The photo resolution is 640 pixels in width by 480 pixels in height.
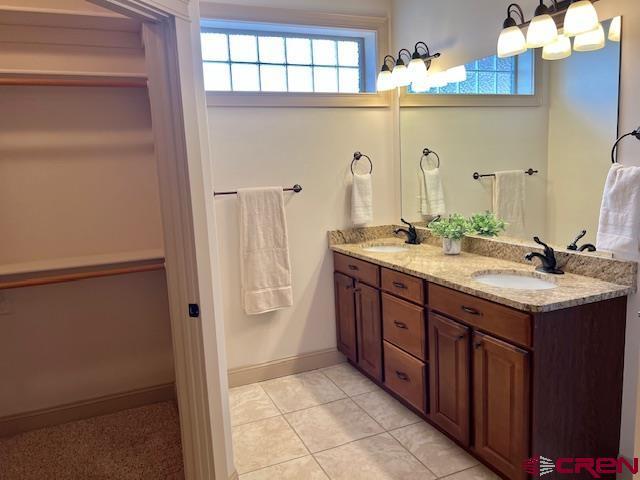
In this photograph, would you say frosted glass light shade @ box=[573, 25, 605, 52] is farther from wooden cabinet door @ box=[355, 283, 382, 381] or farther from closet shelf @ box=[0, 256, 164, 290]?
closet shelf @ box=[0, 256, 164, 290]

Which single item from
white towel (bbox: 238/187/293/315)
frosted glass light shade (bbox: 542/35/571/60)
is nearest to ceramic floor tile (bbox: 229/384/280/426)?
white towel (bbox: 238/187/293/315)

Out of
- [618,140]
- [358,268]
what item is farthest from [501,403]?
[358,268]

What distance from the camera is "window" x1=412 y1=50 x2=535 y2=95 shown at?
2391 millimetres

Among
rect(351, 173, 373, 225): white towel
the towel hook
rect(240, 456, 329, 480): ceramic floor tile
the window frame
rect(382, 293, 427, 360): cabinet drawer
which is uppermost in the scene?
the window frame

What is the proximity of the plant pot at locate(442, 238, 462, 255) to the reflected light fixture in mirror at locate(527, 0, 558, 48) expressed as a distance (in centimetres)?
110

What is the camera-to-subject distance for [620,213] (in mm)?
1853

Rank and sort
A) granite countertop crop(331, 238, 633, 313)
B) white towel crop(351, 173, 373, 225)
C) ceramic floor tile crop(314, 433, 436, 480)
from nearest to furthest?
granite countertop crop(331, 238, 633, 313)
ceramic floor tile crop(314, 433, 436, 480)
white towel crop(351, 173, 373, 225)

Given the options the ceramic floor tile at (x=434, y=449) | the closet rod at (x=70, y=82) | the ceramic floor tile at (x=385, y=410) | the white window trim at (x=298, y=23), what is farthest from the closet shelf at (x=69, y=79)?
the ceramic floor tile at (x=434, y=449)

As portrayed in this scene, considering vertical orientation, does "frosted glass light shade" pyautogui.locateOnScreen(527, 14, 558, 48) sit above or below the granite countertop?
above

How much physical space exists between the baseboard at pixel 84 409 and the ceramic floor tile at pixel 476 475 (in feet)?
5.66

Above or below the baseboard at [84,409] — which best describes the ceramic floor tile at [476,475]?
below

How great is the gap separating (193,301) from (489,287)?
123 cm

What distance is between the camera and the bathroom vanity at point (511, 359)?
5.93ft

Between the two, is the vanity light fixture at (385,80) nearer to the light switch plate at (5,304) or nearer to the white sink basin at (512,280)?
the white sink basin at (512,280)
